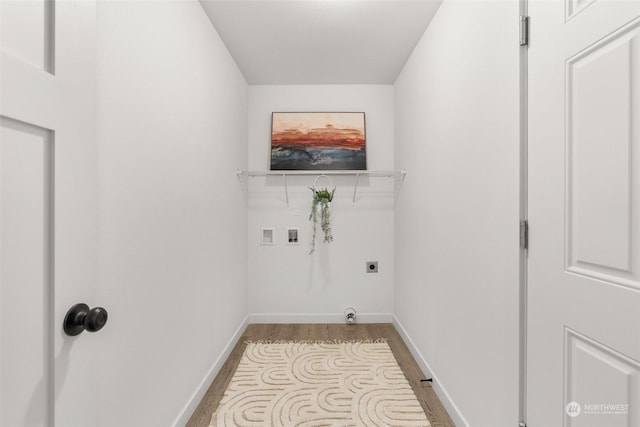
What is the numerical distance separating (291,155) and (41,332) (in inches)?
104

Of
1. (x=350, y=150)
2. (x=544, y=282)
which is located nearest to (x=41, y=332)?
(x=544, y=282)

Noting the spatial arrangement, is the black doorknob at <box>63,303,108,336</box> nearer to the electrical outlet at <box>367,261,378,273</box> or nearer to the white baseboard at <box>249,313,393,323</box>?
the white baseboard at <box>249,313,393,323</box>

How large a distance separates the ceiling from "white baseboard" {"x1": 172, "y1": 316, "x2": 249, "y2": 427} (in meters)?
2.38

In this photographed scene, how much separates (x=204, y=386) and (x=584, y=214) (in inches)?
83.8

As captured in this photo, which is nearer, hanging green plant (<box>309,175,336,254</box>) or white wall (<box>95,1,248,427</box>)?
white wall (<box>95,1,248,427</box>)

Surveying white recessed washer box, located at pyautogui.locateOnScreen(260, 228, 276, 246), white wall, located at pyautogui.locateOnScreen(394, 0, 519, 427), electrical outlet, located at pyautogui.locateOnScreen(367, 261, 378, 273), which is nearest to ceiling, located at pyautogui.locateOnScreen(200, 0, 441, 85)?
white wall, located at pyautogui.locateOnScreen(394, 0, 519, 427)

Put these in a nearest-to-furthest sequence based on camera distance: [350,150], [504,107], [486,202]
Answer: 1. [504,107]
2. [486,202]
3. [350,150]

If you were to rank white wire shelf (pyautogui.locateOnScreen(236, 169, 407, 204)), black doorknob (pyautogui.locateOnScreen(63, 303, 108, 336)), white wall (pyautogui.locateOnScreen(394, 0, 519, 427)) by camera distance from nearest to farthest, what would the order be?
black doorknob (pyautogui.locateOnScreen(63, 303, 108, 336)) → white wall (pyautogui.locateOnScreen(394, 0, 519, 427)) → white wire shelf (pyautogui.locateOnScreen(236, 169, 407, 204))

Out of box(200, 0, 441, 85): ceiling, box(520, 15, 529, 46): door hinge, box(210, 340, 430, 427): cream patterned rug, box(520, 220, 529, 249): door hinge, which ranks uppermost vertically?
box(200, 0, 441, 85): ceiling

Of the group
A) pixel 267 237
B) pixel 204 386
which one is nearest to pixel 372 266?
pixel 267 237

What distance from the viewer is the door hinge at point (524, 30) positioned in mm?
1127

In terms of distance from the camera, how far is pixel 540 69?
41.9 inches

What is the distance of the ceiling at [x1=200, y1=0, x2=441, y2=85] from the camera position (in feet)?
6.55

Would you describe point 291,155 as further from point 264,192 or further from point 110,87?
point 110,87
